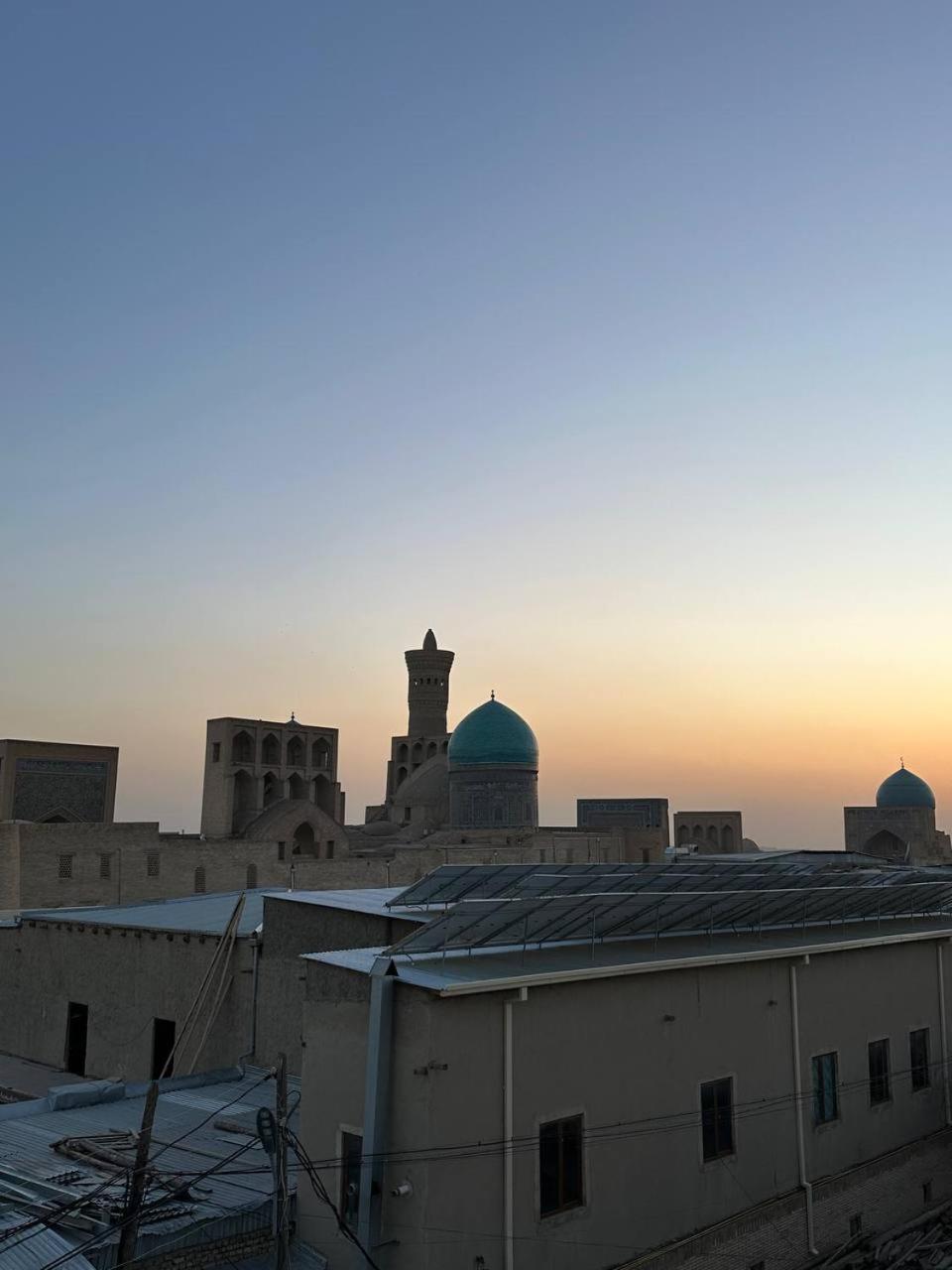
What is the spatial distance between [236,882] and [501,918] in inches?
1175

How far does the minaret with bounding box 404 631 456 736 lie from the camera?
68.6 m

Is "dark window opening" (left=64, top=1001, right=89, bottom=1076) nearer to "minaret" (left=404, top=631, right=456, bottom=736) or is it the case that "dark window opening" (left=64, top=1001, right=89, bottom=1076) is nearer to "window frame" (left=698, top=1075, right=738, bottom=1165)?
"window frame" (left=698, top=1075, right=738, bottom=1165)

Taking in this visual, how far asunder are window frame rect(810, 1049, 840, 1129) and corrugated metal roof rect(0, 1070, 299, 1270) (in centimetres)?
750

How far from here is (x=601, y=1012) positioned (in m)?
12.7

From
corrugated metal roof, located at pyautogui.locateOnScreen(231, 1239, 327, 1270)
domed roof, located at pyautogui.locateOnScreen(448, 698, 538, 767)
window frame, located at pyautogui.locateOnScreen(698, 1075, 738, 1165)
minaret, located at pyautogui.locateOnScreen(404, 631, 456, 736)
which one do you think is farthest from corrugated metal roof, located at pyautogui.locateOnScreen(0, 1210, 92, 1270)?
minaret, located at pyautogui.locateOnScreen(404, 631, 456, 736)

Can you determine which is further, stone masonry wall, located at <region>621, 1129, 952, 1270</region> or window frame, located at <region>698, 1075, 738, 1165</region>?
window frame, located at <region>698, 1075, 738, 1165</region>

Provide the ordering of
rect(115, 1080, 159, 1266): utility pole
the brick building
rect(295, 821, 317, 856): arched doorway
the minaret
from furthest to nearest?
the minaret
rect(295, 821, 317, 856): arched doorway
the brick building
rect(115, 1080, 159, 1266): utility pole

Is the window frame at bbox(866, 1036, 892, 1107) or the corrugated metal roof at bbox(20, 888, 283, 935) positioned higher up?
the corrugated metal roof at bbox(20, 888, 283, 935)

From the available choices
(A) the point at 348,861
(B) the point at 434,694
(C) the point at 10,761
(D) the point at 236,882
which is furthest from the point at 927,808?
(C) the point at 10,761

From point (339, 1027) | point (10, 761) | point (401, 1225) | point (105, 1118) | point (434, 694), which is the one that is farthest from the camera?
point (434, 694)

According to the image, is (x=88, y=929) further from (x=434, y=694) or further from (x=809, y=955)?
(x=434, y=694)

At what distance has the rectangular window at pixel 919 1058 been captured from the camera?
17938 millimetres

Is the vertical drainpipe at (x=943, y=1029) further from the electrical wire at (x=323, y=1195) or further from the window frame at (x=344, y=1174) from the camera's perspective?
the electrical wire at (x=323, y=1195)

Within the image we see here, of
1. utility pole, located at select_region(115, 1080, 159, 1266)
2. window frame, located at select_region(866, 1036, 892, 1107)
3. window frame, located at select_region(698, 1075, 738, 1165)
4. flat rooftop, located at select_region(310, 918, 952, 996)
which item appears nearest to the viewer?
utility pole, located at select_region(115, 1080, 159, 1266)
